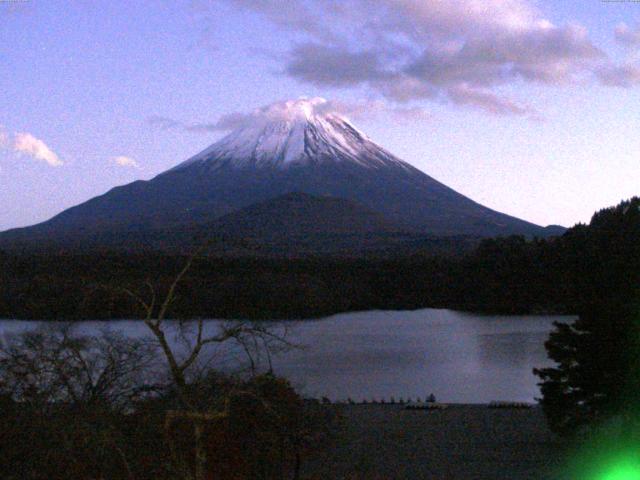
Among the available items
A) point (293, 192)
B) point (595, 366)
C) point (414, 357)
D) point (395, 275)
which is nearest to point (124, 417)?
point (595, 366)

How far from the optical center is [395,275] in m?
33.3

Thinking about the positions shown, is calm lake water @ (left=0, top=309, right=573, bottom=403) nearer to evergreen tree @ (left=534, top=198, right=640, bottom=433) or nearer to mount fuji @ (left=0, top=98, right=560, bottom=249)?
evergreen tree @ (left=534, top=198, right=640, bottom=433)

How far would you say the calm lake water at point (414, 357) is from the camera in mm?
14656

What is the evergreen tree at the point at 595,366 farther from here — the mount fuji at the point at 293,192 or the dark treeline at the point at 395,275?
the mount fuji at the point at 293,192

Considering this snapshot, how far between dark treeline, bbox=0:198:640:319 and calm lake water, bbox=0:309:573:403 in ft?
5.21

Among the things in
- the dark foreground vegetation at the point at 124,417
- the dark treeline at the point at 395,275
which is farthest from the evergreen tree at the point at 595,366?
the dark treeline at the point at 395,275

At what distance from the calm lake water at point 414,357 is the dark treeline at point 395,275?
1.59 metres

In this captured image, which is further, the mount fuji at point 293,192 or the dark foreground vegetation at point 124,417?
the mount fuji at point 293,192

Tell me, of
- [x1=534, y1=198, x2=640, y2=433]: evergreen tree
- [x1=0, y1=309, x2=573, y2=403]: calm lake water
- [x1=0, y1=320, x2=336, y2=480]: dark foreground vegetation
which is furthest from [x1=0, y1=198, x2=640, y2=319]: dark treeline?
[x1=0, y1=320, x2=336, y2=480]: dark foreground vegetation

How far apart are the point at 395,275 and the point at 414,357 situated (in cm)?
1493

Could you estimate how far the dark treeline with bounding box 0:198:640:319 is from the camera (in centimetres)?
2273

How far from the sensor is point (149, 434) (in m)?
4.09

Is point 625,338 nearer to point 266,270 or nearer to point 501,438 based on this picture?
point 501,438

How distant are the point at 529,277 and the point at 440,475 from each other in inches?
855
